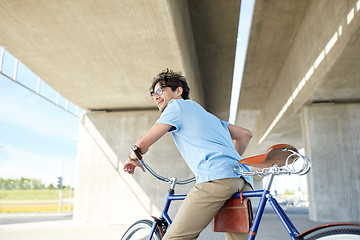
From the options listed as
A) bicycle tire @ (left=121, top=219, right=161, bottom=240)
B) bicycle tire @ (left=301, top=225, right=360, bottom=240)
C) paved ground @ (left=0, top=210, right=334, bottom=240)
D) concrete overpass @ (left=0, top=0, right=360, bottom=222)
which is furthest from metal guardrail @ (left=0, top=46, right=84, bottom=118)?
bicycle tire @ (left=301, top=225, right=360, bottom=240)

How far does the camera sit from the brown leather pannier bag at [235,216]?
1.55 m

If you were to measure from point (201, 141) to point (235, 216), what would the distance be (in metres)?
0.41

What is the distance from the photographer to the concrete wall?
36.7 ft

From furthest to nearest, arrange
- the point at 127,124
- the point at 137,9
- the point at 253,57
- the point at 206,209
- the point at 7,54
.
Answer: the point at 127,124 → the point at 253,57 → the point at 7,54 → the point at 137,9 → the point at 206,209

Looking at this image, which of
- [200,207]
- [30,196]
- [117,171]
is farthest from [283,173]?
[30,196]

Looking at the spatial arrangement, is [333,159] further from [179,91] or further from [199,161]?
[199,161]

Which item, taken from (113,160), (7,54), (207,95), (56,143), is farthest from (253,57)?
(56,143)

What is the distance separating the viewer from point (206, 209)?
155cm

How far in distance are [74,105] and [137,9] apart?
26.2 ft

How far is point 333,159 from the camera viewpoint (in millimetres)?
10055

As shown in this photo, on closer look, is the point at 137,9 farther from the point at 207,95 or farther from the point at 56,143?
the point at 56,143

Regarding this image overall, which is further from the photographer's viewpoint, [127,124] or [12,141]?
[12,141]

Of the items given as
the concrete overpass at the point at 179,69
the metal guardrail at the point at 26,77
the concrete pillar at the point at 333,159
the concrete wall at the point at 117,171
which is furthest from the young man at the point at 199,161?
the concrete wall at the point at 117,171

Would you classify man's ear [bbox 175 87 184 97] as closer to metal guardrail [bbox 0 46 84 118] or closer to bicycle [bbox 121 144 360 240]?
bicycle [bbox 121 144 360 240]
